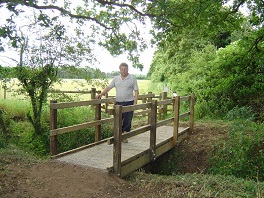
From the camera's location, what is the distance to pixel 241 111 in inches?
485

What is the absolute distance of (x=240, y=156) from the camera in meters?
8.16

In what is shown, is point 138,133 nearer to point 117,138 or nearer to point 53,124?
point 117,138

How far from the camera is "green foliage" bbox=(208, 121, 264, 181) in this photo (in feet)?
25.8

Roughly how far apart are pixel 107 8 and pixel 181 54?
10680 mm

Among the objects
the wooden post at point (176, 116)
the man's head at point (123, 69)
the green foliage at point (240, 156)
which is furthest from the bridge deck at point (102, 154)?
the man's head at point (123, 69)

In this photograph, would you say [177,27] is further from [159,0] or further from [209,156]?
[209,156]

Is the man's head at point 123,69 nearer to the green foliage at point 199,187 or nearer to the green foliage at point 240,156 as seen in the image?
the green foliage at point 199,187

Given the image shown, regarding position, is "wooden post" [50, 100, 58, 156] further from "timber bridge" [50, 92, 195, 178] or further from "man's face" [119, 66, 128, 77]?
"man's face" [119, 66, 128, 77]

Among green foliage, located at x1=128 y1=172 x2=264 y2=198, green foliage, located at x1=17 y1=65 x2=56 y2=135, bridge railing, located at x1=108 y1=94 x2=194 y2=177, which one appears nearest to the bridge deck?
bridge railing, located at x1=108 y1=94 x2=194 y2=177

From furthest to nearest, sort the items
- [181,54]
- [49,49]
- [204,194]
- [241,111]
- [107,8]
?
[181,54], [241,111], [107,8], [49,49], [204,194]

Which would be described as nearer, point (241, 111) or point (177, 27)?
point (177, 27)

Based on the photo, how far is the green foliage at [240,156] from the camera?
7879 millimetres

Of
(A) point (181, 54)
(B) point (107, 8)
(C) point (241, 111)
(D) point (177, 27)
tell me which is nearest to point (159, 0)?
(D) point (177, 27)

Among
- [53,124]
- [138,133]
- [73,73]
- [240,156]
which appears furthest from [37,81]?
[240,156]
